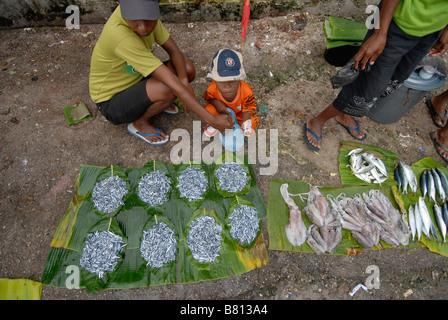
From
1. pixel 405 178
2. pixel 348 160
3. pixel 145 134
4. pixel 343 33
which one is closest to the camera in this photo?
pixel 405 178

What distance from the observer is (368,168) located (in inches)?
132

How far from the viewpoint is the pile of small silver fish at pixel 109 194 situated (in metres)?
2.92

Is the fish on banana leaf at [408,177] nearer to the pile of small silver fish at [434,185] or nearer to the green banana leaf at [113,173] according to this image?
the pile of small silver fish at [434,185]

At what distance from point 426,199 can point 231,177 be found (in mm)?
2506

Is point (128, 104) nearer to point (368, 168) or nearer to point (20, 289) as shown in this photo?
point (20, 289)

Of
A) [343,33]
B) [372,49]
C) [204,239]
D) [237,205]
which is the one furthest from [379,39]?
[204,239]

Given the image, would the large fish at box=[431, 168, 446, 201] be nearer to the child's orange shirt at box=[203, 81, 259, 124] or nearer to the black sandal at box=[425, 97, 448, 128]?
the black sandal at box=[425, 97, 448, 128]

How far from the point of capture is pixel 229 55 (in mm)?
2799

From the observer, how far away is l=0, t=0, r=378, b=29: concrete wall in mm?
4184

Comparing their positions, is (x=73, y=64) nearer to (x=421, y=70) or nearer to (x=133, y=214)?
(x=133, y=214)

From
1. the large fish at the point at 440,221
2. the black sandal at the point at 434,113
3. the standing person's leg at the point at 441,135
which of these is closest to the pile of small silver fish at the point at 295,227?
the large fish at the point at 440,221

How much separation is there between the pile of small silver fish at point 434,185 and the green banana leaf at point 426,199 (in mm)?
77
